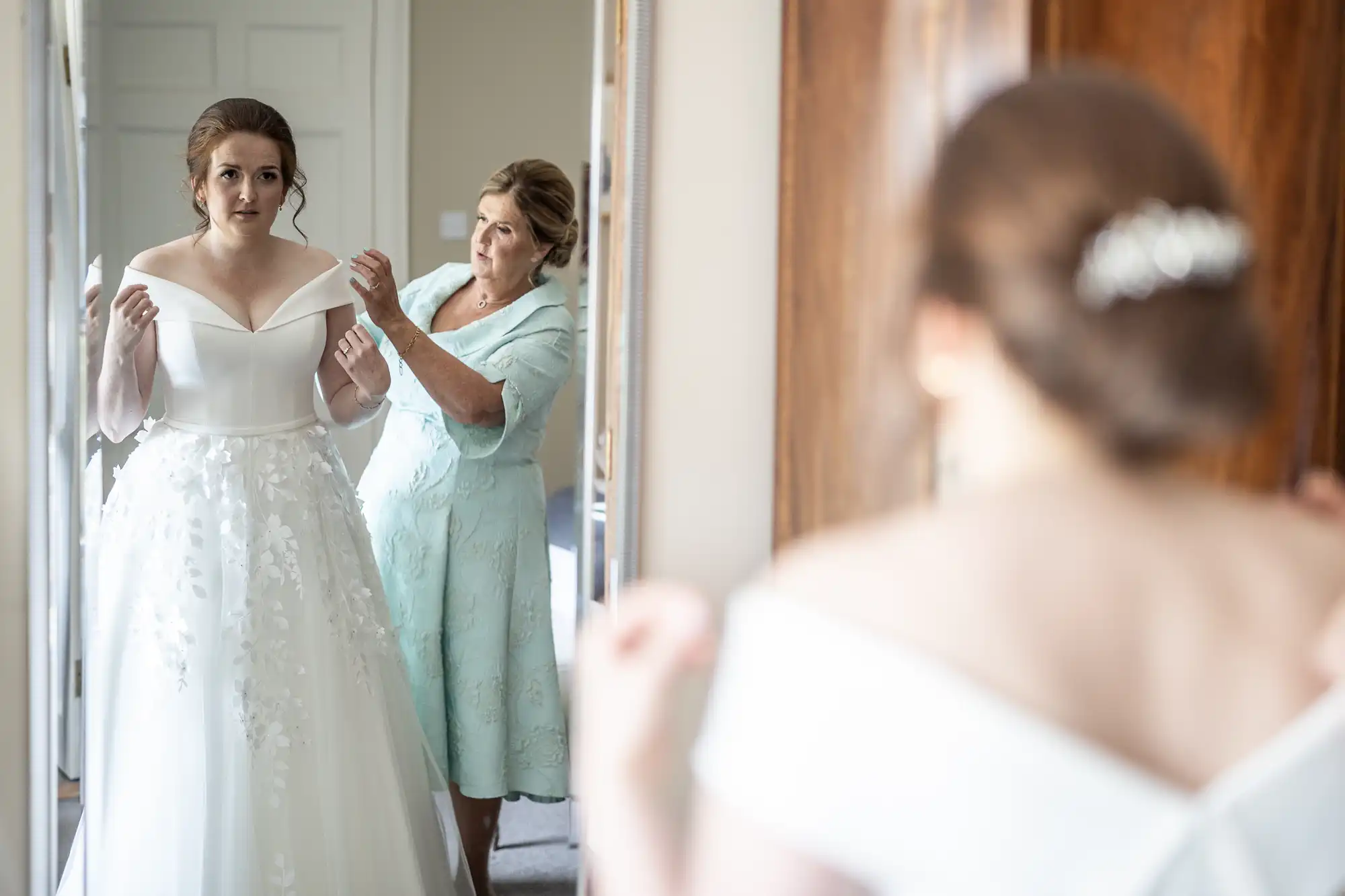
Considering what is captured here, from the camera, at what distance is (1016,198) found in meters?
0.60

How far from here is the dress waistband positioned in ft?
5.42

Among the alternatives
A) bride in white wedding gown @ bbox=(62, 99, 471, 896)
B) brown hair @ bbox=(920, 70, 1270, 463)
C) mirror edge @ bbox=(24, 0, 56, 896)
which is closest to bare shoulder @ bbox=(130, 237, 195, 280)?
bride in white wedding gown @ bbox=(62, 99, 471, 896)

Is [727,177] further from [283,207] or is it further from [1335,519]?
[1335,519]

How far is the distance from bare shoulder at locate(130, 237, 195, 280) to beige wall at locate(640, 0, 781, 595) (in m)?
0.63

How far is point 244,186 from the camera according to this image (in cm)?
163

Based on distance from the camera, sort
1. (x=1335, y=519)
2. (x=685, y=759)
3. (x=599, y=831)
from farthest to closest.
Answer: (x=685, y=759) < (x=1335, y=519) < (x=599, y=831)

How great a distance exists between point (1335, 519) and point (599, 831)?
22.0 inches

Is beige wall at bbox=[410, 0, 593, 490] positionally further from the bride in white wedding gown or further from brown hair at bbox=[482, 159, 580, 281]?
the bride in white wedding gown

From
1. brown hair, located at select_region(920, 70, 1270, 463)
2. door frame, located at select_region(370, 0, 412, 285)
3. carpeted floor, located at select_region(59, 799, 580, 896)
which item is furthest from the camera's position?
carpeted floor, located at select_region(59, 799, 580, 896)

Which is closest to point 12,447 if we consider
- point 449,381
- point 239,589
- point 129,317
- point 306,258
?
point 129,317

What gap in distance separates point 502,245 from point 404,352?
205 millimetres

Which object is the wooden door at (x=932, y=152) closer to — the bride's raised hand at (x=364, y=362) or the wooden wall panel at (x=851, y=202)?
the wooden wall panel at (x=851, y=202)

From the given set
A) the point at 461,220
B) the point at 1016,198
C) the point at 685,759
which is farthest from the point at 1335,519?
the point at 461,220

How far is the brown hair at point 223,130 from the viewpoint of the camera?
1.60 meters
